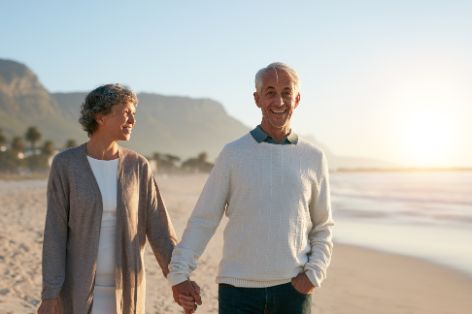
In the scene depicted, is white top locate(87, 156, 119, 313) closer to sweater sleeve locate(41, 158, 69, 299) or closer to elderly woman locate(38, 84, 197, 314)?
elderly woman locate(38, 84, 197, 314)

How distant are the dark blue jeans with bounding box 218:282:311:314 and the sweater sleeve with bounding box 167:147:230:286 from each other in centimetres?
25

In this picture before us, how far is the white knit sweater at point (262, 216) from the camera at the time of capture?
2764 millimetres

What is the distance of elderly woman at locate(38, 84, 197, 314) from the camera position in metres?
3.05

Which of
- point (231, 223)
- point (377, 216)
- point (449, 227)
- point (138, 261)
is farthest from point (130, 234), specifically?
point (377, 216)

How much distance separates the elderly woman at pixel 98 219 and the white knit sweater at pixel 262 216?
0.41 m

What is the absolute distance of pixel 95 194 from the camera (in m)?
3.10

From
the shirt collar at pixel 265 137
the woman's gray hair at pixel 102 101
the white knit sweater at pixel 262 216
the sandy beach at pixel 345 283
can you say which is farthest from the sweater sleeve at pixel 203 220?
the sandy beach at pixel 345 283

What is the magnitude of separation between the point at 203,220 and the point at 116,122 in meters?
0.76

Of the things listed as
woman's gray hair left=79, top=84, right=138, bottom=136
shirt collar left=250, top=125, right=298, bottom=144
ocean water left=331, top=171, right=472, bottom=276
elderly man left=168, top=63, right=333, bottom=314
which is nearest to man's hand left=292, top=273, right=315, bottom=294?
elderly man left=168, top=63, right=333, bottom=314

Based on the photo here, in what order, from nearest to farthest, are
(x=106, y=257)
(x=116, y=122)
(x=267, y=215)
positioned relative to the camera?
(x=267, y=215) < (x=106, y=257) < (x=116, y=122)

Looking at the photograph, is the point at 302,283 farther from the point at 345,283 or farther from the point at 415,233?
the point at 415,233

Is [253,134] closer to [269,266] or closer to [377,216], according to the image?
[269,266]

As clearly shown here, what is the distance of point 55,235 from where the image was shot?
3.07 metres

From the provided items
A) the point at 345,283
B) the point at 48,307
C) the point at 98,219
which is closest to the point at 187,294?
the point at 98,219
